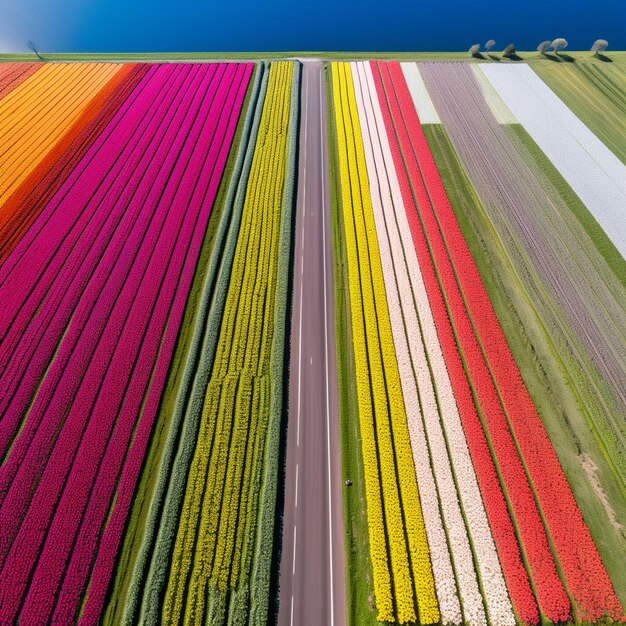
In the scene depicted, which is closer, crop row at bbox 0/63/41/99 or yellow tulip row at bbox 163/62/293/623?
yellow tulip row at bbox 163/62/293/623

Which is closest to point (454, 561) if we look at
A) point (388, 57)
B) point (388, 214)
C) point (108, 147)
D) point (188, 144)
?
point (388, 214)

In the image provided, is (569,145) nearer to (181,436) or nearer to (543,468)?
(543,468)

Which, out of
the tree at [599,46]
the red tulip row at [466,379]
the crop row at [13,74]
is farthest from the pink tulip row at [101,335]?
the tree at [599,46]

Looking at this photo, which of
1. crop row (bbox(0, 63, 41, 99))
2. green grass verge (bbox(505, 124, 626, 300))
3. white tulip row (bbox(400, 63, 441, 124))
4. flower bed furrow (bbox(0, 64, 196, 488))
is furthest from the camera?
crop row (bbox(0, 63, 41, 99))

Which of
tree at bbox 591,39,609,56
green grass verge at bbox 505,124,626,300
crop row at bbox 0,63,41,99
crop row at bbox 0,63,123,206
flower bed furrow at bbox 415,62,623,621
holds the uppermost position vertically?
tree at bbox 591,39,609,56

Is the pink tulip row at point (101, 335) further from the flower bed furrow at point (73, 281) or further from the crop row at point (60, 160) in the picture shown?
the crop row at point (60, 160)

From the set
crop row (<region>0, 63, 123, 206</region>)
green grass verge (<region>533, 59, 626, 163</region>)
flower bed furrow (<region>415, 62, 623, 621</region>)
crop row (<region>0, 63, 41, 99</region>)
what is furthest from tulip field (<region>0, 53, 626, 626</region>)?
crop row (<region>0, 63, 41, 99</region>)

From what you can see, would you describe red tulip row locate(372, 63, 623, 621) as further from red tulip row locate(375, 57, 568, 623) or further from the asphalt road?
the asphalt road
